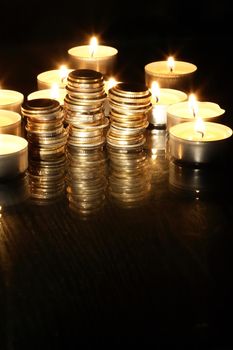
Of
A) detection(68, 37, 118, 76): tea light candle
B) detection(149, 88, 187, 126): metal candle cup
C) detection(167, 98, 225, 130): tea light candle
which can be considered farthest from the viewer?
detection(68, 37, 118, 76): tea light candle

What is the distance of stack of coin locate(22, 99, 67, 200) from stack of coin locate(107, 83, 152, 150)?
0.11 metres

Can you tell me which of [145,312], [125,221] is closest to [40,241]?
[125,221]

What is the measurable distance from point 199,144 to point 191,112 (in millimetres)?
230

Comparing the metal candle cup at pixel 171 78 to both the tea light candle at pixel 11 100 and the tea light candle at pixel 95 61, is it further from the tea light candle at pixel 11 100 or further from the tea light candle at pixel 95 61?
the tea light candle at pixel 11 100

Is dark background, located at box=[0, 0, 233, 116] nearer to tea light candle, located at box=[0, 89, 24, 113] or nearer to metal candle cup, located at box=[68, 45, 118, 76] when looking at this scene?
metal candle cup, located at box=[68, 45, 118, 76]

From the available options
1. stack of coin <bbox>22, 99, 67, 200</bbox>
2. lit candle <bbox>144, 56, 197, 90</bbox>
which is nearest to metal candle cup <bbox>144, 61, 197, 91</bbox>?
lit candle <bbox>144, 56, 197, 90</bbox>

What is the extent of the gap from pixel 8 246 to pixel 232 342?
0.45 meters

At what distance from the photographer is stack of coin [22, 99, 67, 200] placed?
1.81 metres

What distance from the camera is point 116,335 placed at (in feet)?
4.02

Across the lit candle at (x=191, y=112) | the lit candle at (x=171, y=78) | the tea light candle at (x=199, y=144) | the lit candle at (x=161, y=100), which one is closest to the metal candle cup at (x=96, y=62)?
the lit candle at (x=171, y=78)

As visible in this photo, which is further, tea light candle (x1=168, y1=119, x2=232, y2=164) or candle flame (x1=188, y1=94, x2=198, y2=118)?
candle flame (x1=188, y1=94, x2=198, y2=118)

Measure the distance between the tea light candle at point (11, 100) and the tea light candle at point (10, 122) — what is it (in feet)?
0.19

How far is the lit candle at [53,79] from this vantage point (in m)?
2.15

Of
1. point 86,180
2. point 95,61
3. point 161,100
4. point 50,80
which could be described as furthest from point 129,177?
point 95,61
